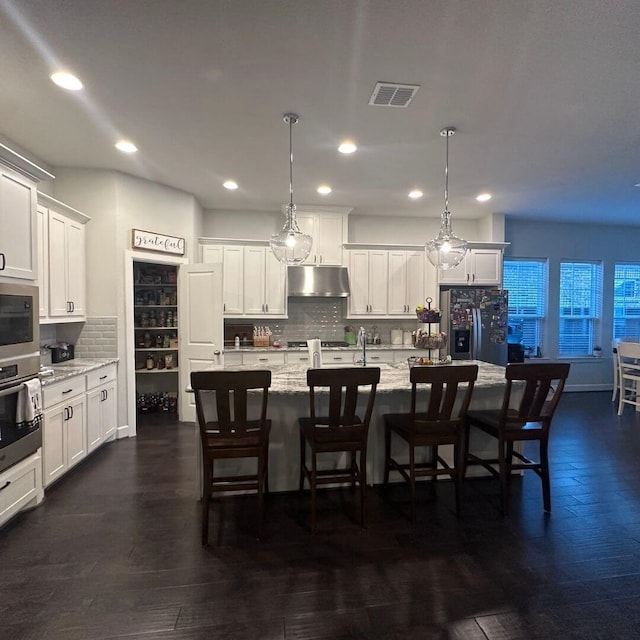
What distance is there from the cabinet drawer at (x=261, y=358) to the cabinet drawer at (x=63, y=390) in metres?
2.04

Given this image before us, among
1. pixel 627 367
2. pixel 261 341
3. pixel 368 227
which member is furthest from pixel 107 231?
pixel 627 367

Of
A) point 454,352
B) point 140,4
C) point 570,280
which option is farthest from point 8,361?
point 570,280

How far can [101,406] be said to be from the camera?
13.0ft

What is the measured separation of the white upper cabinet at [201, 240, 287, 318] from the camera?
5.55m

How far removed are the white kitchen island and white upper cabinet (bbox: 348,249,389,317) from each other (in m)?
2.60

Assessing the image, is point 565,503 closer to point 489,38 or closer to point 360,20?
point 489,38

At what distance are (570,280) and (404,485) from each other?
563 cm

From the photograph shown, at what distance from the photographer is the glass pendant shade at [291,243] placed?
3.21 m

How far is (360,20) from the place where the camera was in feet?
6.60

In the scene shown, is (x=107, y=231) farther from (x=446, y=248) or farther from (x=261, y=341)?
(x=446, y=248)

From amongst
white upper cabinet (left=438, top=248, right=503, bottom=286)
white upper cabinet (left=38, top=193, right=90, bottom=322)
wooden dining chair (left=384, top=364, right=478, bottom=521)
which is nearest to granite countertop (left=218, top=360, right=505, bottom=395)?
wooden dining chair (left=384, top=364, right=478, bottom=521)

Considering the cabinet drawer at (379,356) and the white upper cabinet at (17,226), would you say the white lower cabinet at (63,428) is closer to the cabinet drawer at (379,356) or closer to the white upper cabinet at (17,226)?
the white upper cabinet at (17,226)

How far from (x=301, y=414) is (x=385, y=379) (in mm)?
740

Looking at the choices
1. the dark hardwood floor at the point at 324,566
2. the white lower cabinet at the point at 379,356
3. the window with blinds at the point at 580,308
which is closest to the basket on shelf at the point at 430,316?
the dark hardwood floor at the point at 324,566
